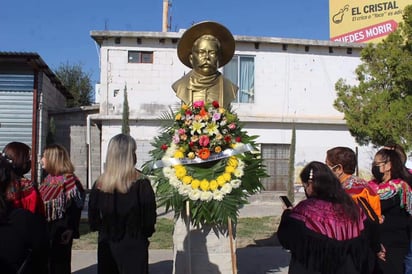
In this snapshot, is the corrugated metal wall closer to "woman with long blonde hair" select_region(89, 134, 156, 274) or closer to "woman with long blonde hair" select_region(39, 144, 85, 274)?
"woman with long blonde hair" select_region(39, 144, 85, 274)

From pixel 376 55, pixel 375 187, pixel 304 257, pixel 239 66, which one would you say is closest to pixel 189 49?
pixel 375 187

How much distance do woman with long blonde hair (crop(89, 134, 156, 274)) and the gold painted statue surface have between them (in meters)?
2.62

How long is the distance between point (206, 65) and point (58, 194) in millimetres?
2653

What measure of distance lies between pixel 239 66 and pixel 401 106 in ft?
19.3

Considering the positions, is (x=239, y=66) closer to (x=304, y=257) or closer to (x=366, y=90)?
(x=366, y=90)

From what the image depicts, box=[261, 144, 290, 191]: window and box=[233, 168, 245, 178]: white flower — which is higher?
box=[233, 168, 245, 178]: white flower

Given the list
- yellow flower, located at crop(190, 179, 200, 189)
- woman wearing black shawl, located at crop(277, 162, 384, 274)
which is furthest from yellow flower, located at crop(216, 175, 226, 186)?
woman wearing black shawl, located at crop(277, 162, 384, 274)

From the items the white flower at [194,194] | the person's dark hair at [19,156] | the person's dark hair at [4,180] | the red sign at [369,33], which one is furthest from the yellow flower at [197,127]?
the red sign at [369,33]

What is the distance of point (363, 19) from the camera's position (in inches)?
1067

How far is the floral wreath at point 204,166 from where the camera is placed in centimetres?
537

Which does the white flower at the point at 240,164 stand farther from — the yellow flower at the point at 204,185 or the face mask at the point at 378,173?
the face mask at the point at 378,173

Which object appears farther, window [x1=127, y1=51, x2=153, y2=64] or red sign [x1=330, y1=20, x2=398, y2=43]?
red sign [x1=330, y1=20, x2=398, y2=43]

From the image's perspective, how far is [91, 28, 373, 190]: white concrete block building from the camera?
52.1 ft

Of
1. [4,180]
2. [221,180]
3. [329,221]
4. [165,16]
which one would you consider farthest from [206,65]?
[165,16]
